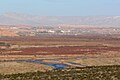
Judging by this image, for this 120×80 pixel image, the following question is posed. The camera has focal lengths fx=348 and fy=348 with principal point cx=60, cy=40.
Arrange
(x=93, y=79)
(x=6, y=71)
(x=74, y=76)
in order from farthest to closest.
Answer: (x=6, y=71), (x=74, y=76), (x=93, y=79)

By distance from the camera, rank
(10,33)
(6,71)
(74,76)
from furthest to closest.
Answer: (10,33)
(6,71)
(74,76)

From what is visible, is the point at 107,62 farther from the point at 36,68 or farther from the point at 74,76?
the point at 74,76

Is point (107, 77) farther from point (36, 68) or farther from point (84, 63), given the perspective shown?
point (84, 63)

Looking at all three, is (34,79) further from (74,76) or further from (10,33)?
(10,33)

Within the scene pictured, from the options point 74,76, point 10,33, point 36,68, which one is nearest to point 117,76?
point 74,76

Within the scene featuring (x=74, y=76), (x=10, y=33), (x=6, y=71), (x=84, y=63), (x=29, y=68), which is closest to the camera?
(x=74, y=76)

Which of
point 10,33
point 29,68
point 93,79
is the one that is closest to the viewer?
point 93,79

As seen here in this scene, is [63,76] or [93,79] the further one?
[63,76]

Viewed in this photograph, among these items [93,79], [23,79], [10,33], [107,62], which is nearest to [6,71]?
[23,79]

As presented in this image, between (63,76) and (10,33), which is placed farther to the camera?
(10,33)
